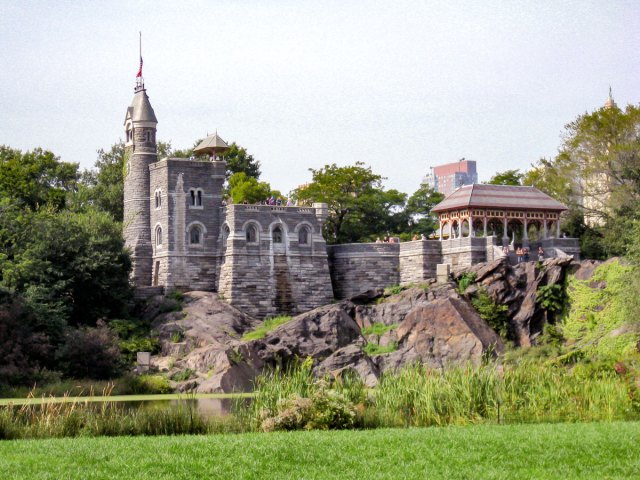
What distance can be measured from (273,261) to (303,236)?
93.1 inches

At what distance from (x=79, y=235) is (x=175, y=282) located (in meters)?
5.74

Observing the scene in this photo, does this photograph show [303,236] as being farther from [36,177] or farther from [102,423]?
[102,423]

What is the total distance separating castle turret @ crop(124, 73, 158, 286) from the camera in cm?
5628

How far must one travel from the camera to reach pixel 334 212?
2697 inches

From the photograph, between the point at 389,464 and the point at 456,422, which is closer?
the point at 389,464

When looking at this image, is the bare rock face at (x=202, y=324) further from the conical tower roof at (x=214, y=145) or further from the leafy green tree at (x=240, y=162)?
the leafy green tree at (x=240, y=162)

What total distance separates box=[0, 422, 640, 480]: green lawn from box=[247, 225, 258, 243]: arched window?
32851 millimetres

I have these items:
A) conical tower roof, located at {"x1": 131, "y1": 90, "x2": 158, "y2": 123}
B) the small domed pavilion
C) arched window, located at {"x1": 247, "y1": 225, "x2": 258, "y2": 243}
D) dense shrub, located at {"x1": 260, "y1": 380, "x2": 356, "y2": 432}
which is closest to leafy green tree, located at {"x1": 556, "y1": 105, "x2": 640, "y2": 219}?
the small domed pavilion

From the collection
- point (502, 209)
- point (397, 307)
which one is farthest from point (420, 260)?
point (502, 209)

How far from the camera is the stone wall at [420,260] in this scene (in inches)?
2185

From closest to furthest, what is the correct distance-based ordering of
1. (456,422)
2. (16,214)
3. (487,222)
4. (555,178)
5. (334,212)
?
(456,422)
(16,214)
(487,222)
(555,178)
(334,212)

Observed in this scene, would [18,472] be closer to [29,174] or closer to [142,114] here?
[142,114]

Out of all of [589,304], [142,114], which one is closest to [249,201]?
[142,114]

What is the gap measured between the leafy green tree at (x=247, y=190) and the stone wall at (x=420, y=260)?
570 inches
